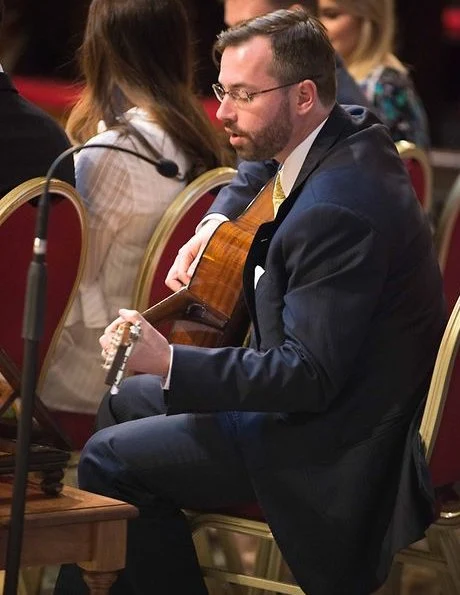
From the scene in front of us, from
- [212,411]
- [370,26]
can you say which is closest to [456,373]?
[212,411]

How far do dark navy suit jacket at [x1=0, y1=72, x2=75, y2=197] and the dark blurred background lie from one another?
4.32m

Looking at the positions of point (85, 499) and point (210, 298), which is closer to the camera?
point (85, 499)

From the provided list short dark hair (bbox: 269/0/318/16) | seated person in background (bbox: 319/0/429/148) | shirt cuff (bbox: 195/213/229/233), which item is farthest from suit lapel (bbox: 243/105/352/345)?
seated person in background (bbox: 319/0/429/148)

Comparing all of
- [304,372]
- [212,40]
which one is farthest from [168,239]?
[212,40]

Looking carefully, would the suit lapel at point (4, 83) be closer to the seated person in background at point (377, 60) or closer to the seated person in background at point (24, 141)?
the seated person in background at point (24, 141)

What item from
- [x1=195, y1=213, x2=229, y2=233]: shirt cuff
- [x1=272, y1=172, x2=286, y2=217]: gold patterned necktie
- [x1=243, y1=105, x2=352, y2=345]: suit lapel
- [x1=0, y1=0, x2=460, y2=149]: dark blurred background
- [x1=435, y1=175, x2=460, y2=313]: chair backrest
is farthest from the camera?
[x1=0, y1=0, x2=460, y2=149]: dark blurred background

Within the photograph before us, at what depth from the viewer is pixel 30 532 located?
2.13m

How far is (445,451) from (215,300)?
0.51 meters

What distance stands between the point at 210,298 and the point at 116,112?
2.63 ft

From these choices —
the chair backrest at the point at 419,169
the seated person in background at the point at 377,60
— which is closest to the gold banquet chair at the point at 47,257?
the chair backrest at the point at 419,169

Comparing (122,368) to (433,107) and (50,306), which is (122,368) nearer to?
(50,306)

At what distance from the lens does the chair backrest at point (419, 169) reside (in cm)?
345

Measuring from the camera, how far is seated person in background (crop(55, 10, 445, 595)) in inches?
86.1

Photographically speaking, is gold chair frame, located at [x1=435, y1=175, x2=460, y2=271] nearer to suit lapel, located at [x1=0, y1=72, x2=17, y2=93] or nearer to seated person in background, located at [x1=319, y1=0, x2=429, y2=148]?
seated person in background, located at [x1=319, y1=0, x2=429, y2=148]
